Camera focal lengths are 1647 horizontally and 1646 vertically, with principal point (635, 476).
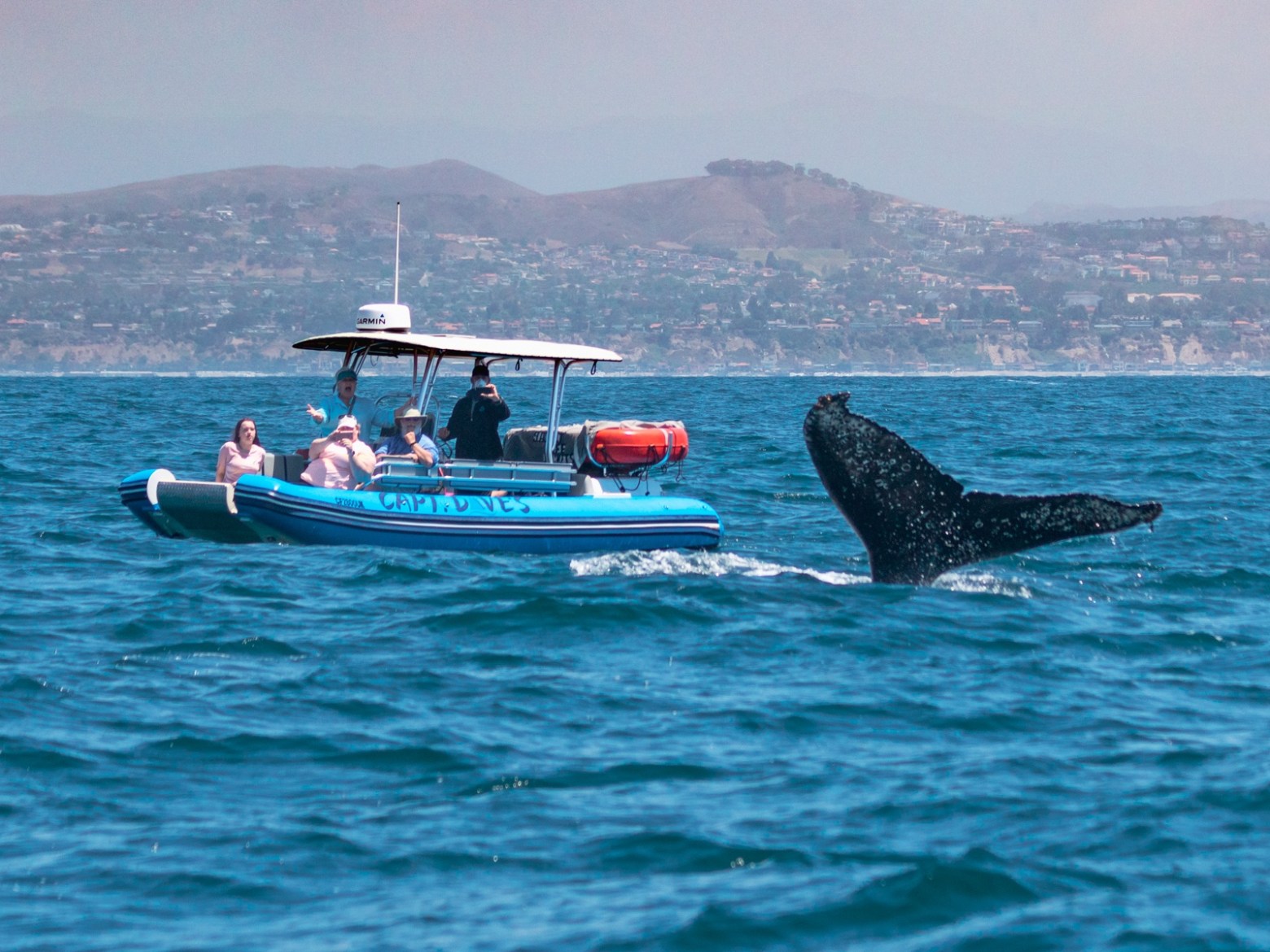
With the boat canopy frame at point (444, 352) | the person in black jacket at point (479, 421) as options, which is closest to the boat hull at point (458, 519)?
the person in black jacket at point (479, 421)

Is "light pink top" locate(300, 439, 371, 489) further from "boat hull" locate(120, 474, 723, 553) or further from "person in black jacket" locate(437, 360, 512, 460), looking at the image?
"person in black jacket" locate(437, 360, 512, 460)

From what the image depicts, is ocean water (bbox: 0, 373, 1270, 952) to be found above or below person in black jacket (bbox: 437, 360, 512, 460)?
below

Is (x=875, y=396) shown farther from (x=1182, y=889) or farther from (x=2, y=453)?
(x=1182, y=889)

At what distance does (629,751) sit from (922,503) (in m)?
4.24

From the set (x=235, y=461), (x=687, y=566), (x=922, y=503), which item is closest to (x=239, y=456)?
(x=235, y=461)

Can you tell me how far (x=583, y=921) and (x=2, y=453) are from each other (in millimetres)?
27073

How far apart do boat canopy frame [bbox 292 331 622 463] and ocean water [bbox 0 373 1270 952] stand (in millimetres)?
1963

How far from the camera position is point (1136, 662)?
1090cm

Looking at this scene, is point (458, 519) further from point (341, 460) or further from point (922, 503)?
point (922, 503)

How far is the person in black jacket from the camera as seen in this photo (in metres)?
16.6

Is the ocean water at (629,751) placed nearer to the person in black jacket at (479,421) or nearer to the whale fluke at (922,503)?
the whale fluke at (922,503)

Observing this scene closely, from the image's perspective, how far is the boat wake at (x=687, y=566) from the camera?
48.1 feet

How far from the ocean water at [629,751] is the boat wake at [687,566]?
0.26 ft

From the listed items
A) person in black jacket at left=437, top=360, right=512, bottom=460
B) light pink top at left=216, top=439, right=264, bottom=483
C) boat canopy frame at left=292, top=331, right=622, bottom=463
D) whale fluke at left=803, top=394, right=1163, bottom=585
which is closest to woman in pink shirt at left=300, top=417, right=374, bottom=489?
light pink top at left=216, top=439, right=264, bottom=483
